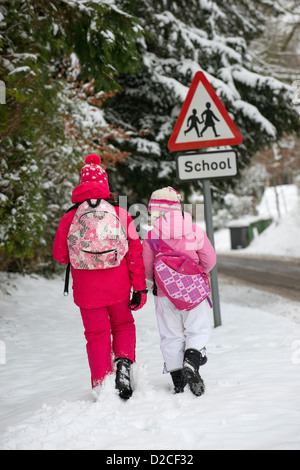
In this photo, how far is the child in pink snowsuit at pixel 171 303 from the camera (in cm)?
347

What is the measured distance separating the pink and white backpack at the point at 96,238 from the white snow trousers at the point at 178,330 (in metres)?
0.52

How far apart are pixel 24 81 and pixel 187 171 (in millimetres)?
2021

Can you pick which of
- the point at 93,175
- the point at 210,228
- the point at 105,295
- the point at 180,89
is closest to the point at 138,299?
the point at 105,295

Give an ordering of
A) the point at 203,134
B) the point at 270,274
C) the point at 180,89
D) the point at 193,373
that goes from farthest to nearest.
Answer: the point at 270,274 < the point at 180,89 < the point at 203,134 < the point at 193,373

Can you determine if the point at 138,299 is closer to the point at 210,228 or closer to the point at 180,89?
the point at 210,228

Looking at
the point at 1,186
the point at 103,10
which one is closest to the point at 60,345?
the point at 1,186

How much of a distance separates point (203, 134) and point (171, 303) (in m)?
2.27

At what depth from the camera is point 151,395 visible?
10.9 feet

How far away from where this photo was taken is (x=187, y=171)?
208 inches

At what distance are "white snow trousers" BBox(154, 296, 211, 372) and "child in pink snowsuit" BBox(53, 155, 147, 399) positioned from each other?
0.67ft

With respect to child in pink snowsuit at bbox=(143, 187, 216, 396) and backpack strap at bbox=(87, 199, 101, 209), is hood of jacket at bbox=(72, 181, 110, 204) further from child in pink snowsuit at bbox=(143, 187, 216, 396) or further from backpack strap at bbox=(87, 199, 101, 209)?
child in pink snowsuit at bbox=(143, 187, 216, 396)

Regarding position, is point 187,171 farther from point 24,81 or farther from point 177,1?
point 177,1

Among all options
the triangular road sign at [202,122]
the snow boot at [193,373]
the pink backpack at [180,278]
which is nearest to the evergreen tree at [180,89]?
the triangular road sign at [202,122]

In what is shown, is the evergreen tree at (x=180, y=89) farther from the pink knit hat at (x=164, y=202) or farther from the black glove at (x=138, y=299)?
the black glove at (x=138, y=299)
